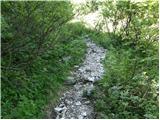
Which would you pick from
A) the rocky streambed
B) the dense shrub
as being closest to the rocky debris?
the rocky streambed

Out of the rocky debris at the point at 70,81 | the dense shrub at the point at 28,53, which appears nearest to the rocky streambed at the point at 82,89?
the rocky debris at the point at 70,81

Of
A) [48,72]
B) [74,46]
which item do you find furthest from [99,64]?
[48,72]

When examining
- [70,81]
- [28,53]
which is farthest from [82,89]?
[28,53]

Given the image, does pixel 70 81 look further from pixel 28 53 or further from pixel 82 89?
pixel 28 53

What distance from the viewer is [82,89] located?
674cm

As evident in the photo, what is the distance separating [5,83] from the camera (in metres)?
5.90

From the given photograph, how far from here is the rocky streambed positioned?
596 centimetres

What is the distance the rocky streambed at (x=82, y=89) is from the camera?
596cm

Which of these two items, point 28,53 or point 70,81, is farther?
point 70,81

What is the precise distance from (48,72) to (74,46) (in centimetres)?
165

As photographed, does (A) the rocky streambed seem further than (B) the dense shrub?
Yes

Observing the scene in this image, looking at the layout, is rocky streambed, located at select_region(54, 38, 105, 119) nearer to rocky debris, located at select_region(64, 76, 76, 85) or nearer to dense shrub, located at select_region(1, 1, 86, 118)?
rocky debris, located at select_region(64, 76, 76, 85)

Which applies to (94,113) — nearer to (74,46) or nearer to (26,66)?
(26,66)

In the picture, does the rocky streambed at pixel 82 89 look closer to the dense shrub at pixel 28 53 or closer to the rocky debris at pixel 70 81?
the rocky debris at pixel 70 81
